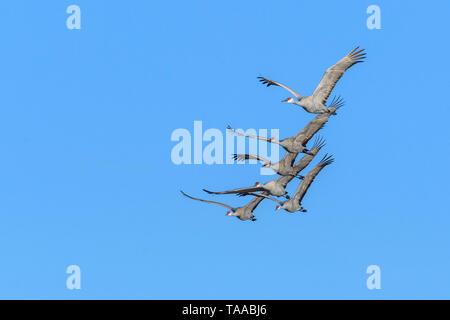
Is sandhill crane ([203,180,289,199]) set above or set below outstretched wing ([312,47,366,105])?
below

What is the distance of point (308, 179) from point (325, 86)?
21.2 ft

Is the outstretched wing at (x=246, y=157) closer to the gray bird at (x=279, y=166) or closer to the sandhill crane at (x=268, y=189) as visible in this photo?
the gray bird at (x=279, y=166)

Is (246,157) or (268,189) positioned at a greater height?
(246,157)

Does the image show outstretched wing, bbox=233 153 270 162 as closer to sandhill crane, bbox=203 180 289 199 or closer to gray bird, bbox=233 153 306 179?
gray bird, bbox=233 153 306 179

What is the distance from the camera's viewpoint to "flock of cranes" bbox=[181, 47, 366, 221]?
246 feet

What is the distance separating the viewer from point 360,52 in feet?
246

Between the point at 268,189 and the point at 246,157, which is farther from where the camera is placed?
the point at 246,157

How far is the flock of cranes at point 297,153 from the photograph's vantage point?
75.1 meters

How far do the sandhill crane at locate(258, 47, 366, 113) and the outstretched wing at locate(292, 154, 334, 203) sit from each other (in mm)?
3633

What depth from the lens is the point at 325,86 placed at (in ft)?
246
